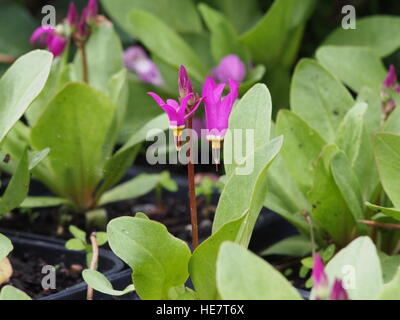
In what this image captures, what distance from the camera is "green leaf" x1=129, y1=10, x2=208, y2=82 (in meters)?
1.70

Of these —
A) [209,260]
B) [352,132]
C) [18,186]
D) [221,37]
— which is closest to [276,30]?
[221,37]

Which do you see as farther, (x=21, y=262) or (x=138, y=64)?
(x=138, y=64)

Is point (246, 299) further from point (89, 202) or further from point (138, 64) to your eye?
point (138, 64)

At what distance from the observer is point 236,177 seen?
3.28 feet

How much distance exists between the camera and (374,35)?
1875 mm

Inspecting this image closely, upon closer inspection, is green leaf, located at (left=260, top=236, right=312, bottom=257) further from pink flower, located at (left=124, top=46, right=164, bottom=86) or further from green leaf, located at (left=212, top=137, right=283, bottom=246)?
pink flower, located at (left=124, top=46, right=164, bottom=86)

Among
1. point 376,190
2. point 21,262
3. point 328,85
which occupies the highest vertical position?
point 328,85

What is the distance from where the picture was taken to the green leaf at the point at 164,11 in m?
2.02

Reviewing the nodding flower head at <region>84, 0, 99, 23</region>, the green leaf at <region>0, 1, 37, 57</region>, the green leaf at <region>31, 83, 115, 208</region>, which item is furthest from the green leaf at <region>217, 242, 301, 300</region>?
the green leaf at <region>0, 1, 37, 57</region>

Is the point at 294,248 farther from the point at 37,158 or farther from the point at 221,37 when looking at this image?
the point at 221,37

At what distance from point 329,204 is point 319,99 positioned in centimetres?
23

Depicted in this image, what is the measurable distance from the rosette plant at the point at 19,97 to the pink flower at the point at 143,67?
0.76 metres
